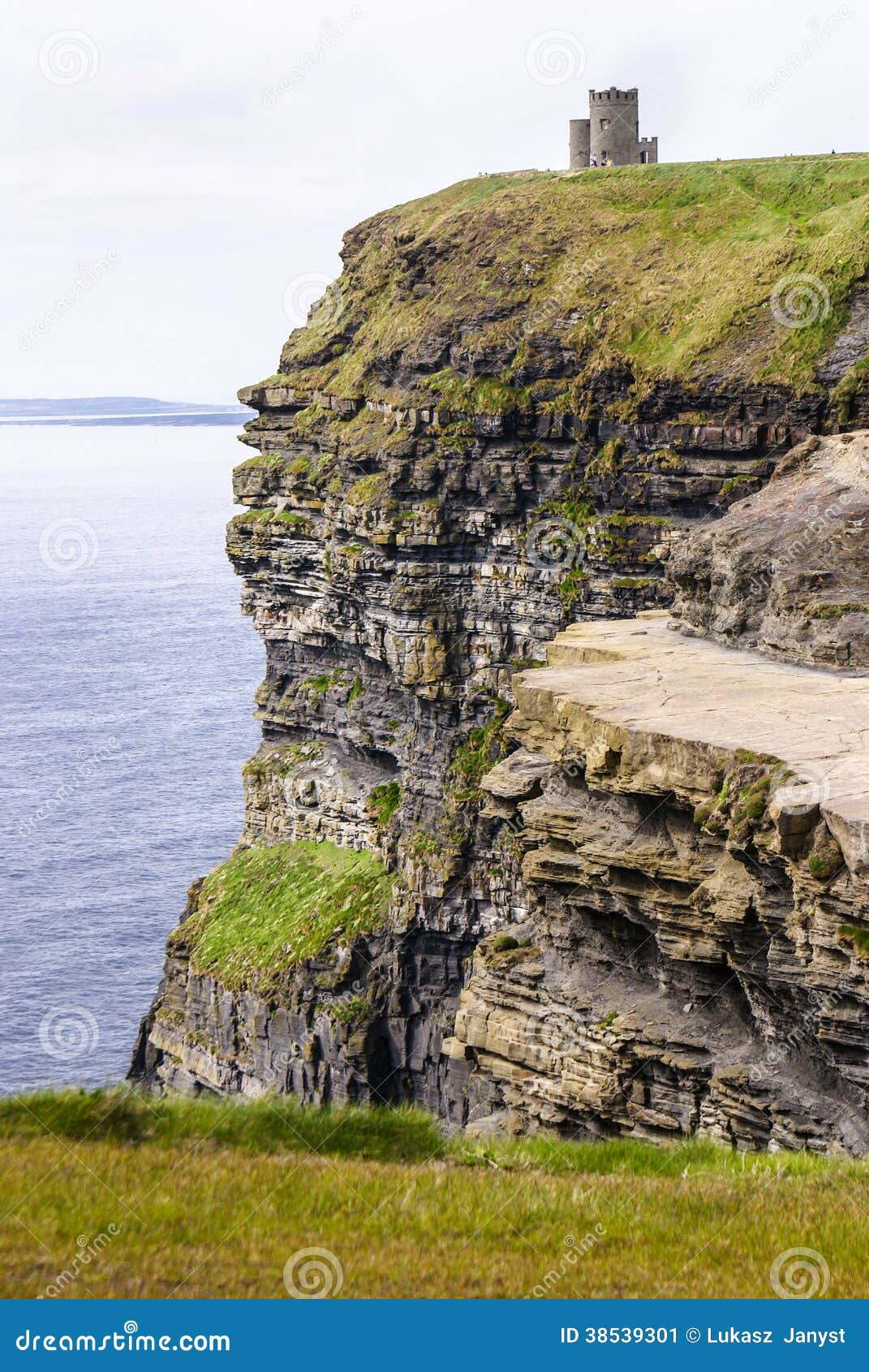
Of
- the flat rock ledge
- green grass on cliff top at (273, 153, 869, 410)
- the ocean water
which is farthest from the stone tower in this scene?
the flat rock ledge

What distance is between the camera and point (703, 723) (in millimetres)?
27578

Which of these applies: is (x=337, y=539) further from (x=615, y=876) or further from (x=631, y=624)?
(x=615, y=876)

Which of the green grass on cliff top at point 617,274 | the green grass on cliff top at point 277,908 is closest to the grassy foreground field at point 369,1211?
the green grass on cliff top at point 617,274

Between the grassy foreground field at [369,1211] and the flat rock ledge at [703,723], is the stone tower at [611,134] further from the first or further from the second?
the grassy foreground field at [369,1211]

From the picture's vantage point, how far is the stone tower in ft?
305

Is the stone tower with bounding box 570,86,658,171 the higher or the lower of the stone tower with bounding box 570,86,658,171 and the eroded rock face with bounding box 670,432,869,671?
the higher

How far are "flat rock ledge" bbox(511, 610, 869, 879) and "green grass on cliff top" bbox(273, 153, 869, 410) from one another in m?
30.7

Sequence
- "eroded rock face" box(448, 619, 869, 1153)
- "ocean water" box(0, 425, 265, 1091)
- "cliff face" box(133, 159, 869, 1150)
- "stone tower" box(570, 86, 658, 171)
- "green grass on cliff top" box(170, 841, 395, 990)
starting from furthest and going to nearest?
"stone tower" box(570, 86, 658, 171) → "ocean water" box(0, 425, 265, 1091) → "green grass on cliff top" box(170, 841, 395, 990) → "cliff face" box(133, 159, 869, 1150) → "eroded rock face" box(448, 619, 869, 1153)

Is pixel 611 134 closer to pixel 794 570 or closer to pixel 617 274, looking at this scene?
pixel 617 274

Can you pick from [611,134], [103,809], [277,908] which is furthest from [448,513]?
[103,809]

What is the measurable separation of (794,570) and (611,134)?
6421cm

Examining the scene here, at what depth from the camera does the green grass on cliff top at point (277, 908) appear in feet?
247

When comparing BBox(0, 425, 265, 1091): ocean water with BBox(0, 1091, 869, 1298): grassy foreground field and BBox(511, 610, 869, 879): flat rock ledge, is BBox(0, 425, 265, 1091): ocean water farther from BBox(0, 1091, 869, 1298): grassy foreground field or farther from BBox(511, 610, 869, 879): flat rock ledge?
BBox(0, 1091, 869, 1298): grassy foreground field

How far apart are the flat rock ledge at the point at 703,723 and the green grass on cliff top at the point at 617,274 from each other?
101ft
